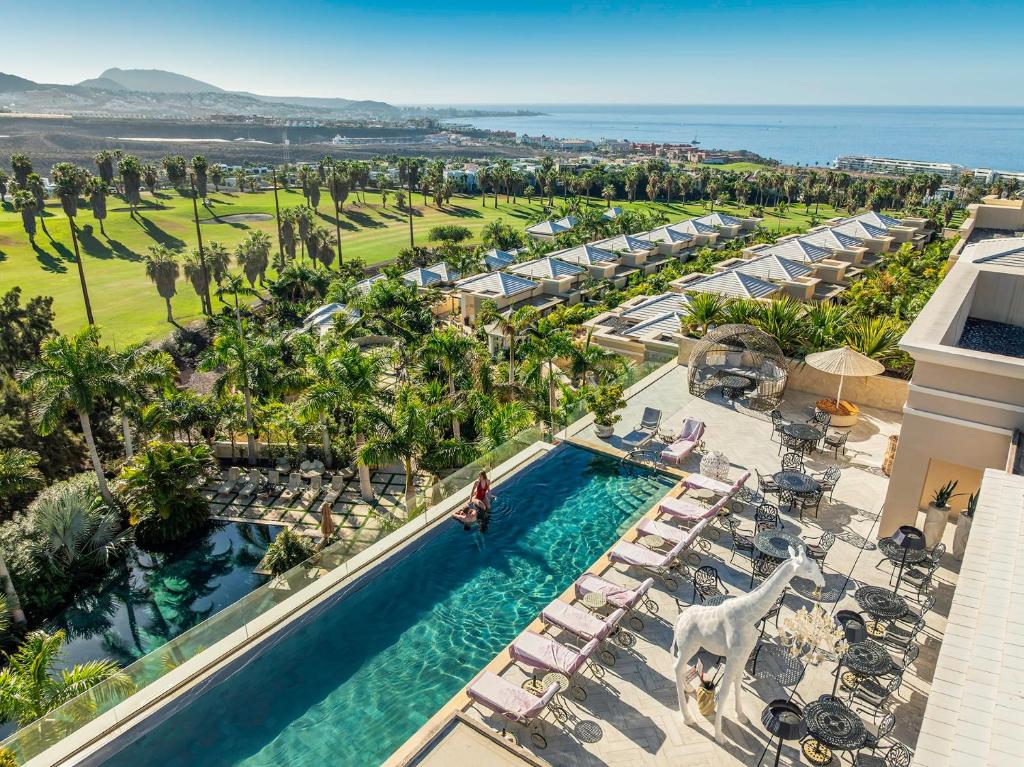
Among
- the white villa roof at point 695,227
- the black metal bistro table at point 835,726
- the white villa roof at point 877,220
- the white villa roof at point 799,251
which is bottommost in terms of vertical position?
the black metal bistro table at point 835,726

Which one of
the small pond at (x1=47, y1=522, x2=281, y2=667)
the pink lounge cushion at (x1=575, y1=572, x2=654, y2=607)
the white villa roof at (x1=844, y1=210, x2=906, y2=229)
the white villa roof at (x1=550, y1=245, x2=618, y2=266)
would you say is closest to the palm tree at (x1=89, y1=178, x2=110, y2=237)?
the white villa roof at (x1=550, y1=245, x2=618, y2=266)

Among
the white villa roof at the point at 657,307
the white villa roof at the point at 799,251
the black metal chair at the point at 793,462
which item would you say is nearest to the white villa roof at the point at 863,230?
the white villa roof at the point at 799,251

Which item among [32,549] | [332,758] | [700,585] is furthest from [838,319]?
[32,549]

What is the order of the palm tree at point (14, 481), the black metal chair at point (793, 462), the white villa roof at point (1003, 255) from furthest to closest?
the palm tree at point (14, 481) < the black metal chair at point (793, 462) < the white villa roof at point (1003, 255)

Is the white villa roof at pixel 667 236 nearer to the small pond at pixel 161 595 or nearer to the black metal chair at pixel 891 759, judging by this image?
the small pond at pixel 161 595

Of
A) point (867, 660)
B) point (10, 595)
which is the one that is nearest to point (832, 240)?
point (867, 660)

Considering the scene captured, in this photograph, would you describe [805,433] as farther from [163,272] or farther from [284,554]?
[163,272]

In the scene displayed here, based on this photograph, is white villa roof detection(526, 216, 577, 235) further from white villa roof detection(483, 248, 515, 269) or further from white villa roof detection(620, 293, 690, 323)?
white villa roof detection(620, 293, 690, 323)

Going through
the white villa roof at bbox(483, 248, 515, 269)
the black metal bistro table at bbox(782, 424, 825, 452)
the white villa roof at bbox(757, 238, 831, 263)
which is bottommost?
the white villa roof at bbox(483, 248, 515, 269)
